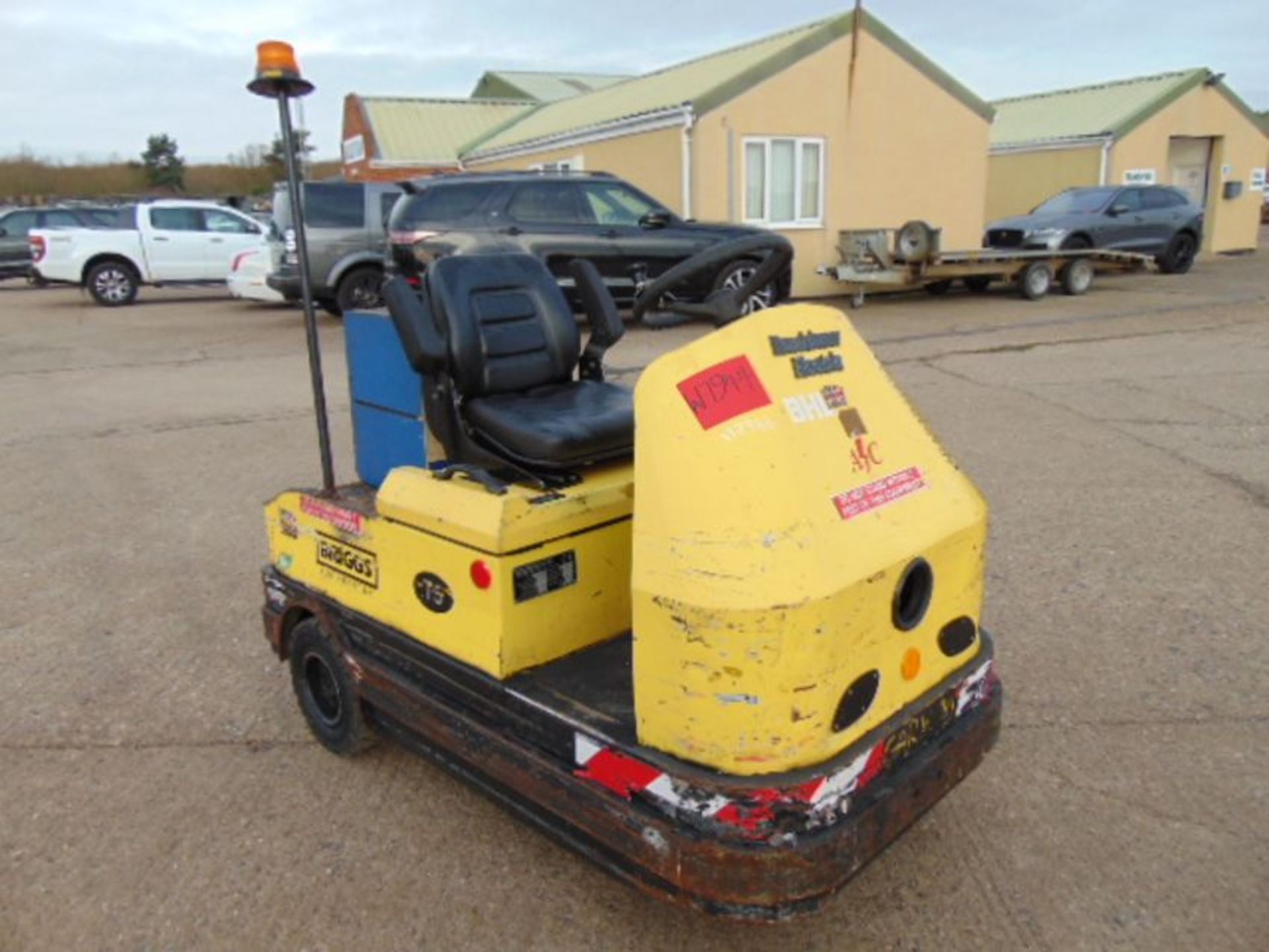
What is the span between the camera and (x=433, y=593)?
8.30 feet

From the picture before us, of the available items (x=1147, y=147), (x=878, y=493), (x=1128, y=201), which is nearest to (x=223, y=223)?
(x=1128, y=201)

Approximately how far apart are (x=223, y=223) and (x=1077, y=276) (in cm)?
1410

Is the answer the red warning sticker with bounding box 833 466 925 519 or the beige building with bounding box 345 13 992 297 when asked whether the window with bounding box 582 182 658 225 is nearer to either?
the beige building with bounding box 345 13 992 297

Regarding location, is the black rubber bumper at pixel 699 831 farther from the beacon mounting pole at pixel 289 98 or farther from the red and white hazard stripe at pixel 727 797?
the beacon mounting pole at pixel 289 98

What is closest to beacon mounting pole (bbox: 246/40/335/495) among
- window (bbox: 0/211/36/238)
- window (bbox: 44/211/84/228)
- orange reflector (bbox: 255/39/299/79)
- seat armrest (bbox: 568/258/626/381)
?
orange reflector (bbox: 255/39/299/79)

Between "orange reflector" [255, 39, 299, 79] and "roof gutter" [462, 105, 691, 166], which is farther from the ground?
"roof gutter" [462, 105, 691, 166]

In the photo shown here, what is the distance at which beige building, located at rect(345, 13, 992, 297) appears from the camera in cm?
1375

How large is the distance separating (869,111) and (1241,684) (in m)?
13.1

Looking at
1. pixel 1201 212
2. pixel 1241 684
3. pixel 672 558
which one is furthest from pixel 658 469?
pixel 1201 212

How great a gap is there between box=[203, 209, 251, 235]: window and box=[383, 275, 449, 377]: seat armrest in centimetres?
1586

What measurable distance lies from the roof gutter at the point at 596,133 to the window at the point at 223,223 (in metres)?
5.30

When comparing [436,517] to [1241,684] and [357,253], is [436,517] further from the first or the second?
[357,253]

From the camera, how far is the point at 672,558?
1.93m

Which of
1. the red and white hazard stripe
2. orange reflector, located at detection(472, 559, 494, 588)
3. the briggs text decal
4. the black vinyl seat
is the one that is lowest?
the red and white hazard stripe
